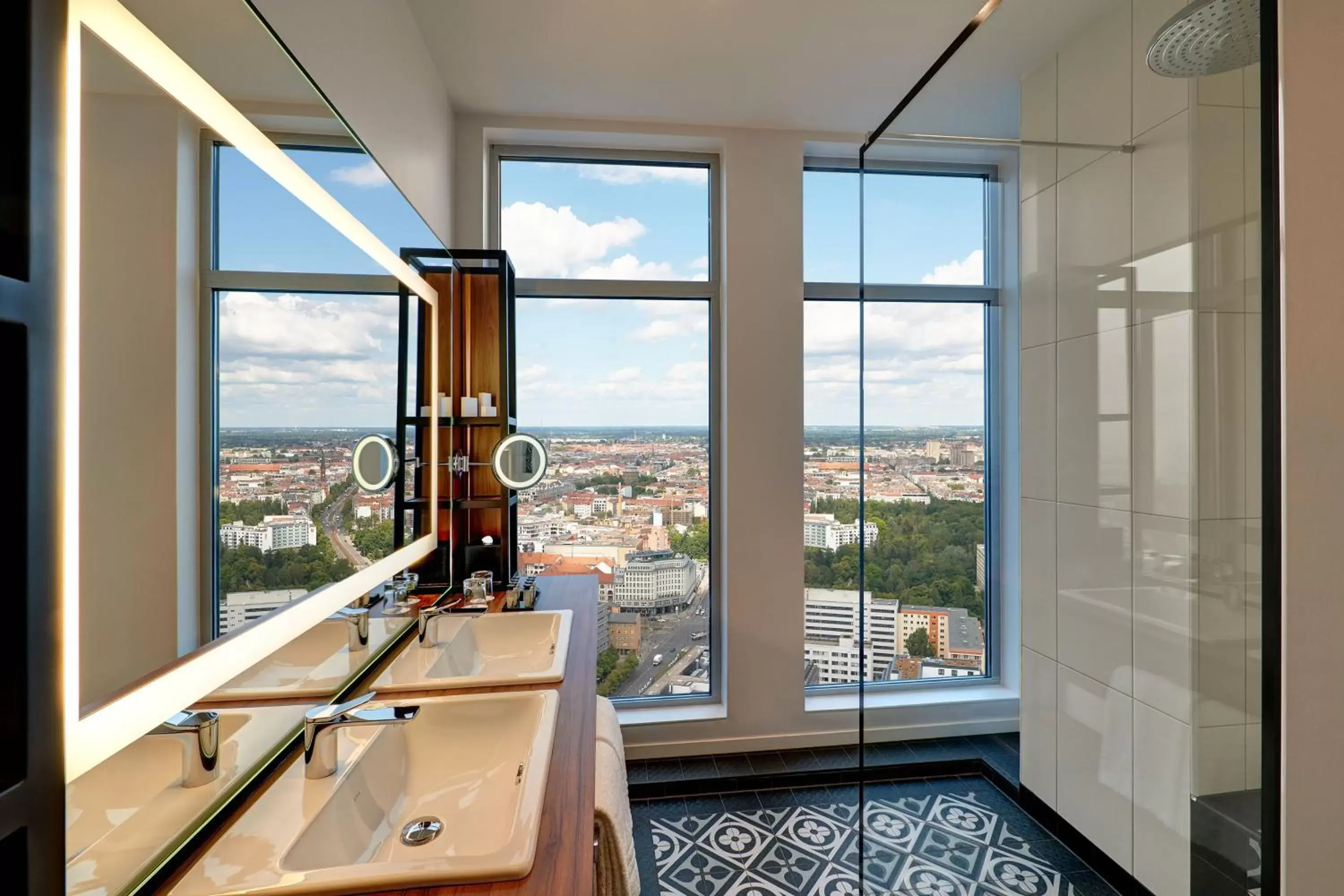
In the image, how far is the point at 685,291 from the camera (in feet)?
8.82

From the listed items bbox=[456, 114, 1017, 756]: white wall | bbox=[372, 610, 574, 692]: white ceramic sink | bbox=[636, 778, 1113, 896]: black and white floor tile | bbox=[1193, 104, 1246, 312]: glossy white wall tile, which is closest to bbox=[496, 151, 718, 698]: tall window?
bbox=[456, 114, 1017, 756]: white wall

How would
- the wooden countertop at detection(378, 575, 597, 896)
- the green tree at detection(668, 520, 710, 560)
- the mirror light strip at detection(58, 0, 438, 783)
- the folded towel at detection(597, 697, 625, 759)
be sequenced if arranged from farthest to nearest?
the green tree at detection(668, 520, 710, 560) → the folded towel at detection(597, 697, 625, 759) → the wooden countertop at detection(378, 575, 597, 896) → the mirror light strip at detection(58, 0, 438, 783)

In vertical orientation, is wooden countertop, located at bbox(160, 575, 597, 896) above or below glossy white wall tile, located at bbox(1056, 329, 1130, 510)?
below

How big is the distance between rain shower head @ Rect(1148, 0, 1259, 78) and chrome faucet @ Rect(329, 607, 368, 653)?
1641 mm

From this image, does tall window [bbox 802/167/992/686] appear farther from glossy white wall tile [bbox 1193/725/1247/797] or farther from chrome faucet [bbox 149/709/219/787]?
chrome faucet [bbox 149/709/219/787]

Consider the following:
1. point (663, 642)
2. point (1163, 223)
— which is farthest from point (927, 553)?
point (663, 642)

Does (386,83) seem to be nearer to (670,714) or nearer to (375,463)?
(375,463)

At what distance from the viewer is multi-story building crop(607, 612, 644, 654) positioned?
8.80ft

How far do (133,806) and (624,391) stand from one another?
7.20ft

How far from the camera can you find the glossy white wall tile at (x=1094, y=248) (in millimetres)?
861

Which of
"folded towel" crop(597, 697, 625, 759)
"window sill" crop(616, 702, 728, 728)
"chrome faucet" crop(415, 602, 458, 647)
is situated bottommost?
"window sill" crop(616, 702, 728, 728)

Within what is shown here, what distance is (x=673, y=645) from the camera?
8.89ft

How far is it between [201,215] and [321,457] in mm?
494
